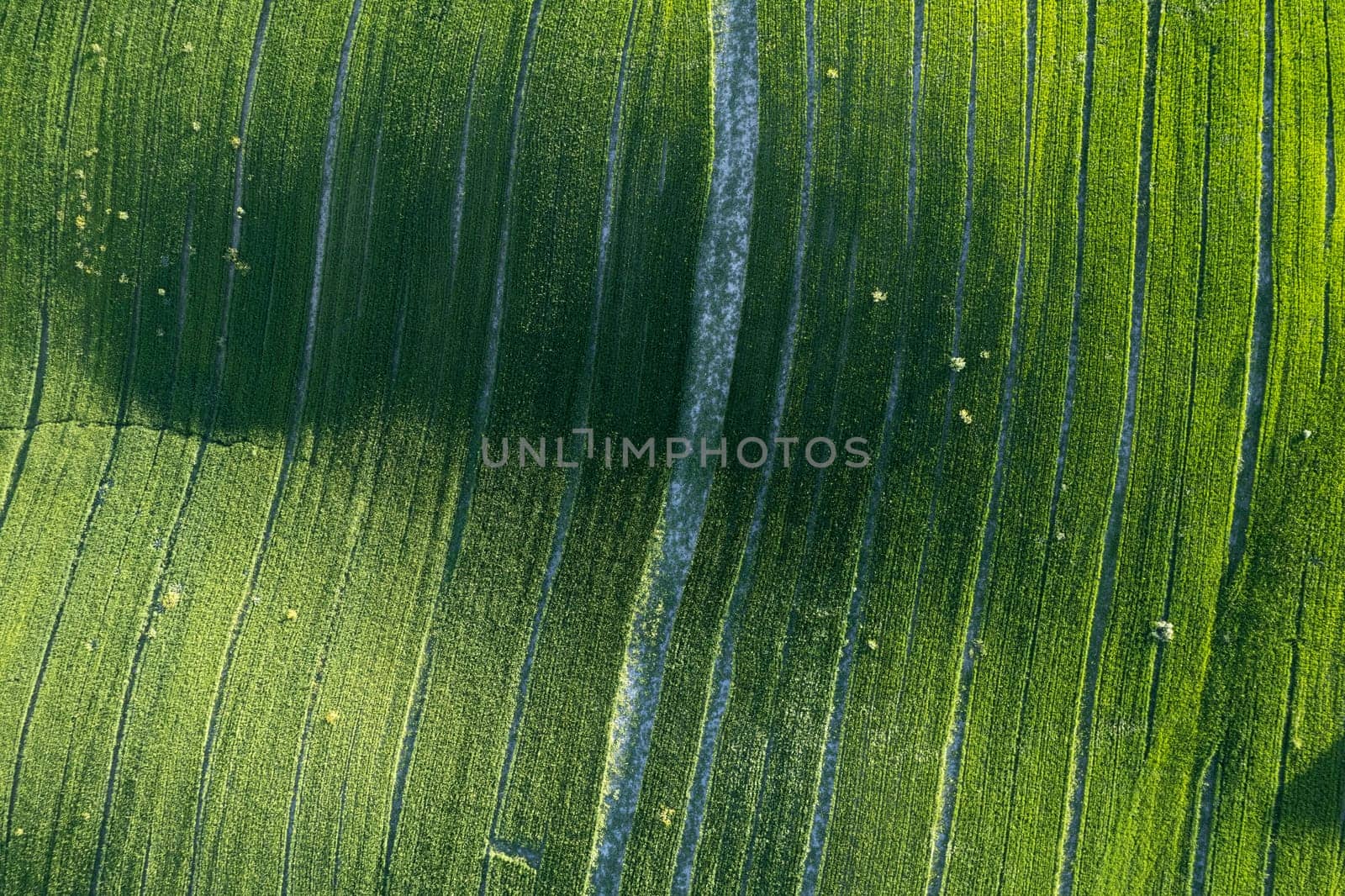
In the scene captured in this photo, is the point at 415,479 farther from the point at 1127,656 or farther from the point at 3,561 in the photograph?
the point at 1127,656

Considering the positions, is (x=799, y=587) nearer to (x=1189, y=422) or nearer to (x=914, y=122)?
(x=1189, y=422)

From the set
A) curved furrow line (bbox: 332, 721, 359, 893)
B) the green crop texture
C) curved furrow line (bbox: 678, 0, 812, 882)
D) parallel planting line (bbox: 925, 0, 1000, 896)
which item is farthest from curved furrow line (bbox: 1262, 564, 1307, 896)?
curved furrow line (bbox: 332, 721, 359, 893)

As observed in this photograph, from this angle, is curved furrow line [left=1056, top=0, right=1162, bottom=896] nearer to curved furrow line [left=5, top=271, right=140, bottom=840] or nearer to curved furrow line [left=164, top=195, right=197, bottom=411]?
curved furrow line [left=164, top=195, right=197, bottom=411]

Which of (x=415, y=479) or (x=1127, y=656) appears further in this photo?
(x=415, y=479)

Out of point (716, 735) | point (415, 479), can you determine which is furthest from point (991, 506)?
point (415, 479)

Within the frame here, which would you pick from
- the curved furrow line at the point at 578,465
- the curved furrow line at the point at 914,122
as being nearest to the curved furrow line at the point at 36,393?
the curved furrow line at the point at 578,465

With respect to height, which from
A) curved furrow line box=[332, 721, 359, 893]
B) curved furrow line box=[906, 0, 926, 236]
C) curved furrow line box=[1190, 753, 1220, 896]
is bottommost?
curved furrow line box=[332, 721, 359, 893]
